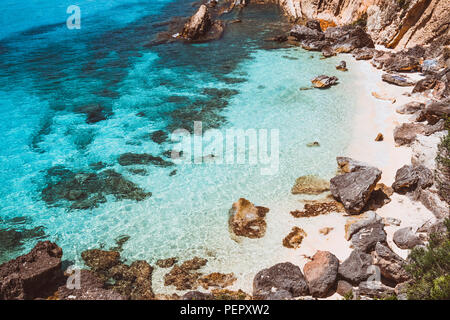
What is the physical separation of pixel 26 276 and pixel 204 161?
1077 cm

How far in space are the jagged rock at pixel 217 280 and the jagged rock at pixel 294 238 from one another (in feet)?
9.24

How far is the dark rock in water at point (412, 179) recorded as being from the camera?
13978mm

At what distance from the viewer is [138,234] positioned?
1439 cm

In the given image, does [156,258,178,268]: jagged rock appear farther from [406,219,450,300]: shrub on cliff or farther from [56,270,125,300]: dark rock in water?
[406,219,450,300]: shrub on cliff

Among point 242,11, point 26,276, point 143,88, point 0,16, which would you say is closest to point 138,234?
point 26,276

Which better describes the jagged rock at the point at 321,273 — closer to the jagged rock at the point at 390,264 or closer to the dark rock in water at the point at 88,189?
the jagged rock at the point at 390,264

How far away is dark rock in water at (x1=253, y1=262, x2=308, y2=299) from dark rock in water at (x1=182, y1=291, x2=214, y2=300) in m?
1.71

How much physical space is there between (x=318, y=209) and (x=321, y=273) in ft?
13.4

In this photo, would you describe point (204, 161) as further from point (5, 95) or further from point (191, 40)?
point (191, 40)

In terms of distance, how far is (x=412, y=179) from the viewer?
1435 cm

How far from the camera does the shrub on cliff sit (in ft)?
28.1

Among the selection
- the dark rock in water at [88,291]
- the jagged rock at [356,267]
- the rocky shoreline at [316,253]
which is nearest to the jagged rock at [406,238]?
the rocky shoreline at [316,253]

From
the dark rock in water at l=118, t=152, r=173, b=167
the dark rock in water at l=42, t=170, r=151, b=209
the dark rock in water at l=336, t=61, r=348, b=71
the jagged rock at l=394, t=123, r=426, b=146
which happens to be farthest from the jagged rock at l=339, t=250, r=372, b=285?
the dark rock in water at l=336, t=61, r=348, b=71

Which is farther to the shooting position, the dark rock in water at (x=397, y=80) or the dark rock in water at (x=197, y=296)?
the dark rock in water at (x=397, y=80)
